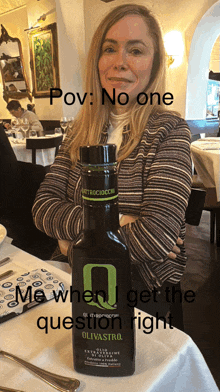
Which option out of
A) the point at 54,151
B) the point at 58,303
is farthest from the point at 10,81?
the point at 58,303

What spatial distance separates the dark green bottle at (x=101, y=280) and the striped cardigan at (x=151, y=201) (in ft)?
1.43

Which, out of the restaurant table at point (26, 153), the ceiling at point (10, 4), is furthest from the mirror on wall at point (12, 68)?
the restaurant table at point (26, 153)

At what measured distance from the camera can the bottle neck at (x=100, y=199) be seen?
313 mm

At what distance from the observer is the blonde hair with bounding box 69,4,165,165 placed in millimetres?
927

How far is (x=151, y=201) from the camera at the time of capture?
83 centimetres

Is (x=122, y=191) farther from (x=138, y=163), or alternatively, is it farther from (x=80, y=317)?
(x=80, y=317)

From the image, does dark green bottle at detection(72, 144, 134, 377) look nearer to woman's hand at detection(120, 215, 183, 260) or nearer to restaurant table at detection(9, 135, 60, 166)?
woman's hand at detection(120, 215, 183, 260)

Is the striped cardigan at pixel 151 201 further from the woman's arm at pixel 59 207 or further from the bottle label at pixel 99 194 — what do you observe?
the bottle label at pixel 99 194

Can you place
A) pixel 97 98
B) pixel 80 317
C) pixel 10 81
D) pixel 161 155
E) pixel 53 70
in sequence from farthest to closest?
pixel 10 81
pixel 53 70
pixel 97 98
pixel 161 155
pixel 80 317

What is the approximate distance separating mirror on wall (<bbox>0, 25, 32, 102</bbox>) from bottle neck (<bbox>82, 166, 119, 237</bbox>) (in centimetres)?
697

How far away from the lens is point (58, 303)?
1.65ft

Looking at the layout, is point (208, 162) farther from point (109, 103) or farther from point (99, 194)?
point (99, 194)

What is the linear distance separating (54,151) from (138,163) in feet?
9.77

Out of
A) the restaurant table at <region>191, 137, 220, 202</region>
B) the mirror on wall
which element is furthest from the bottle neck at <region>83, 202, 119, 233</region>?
the mirror on wall
